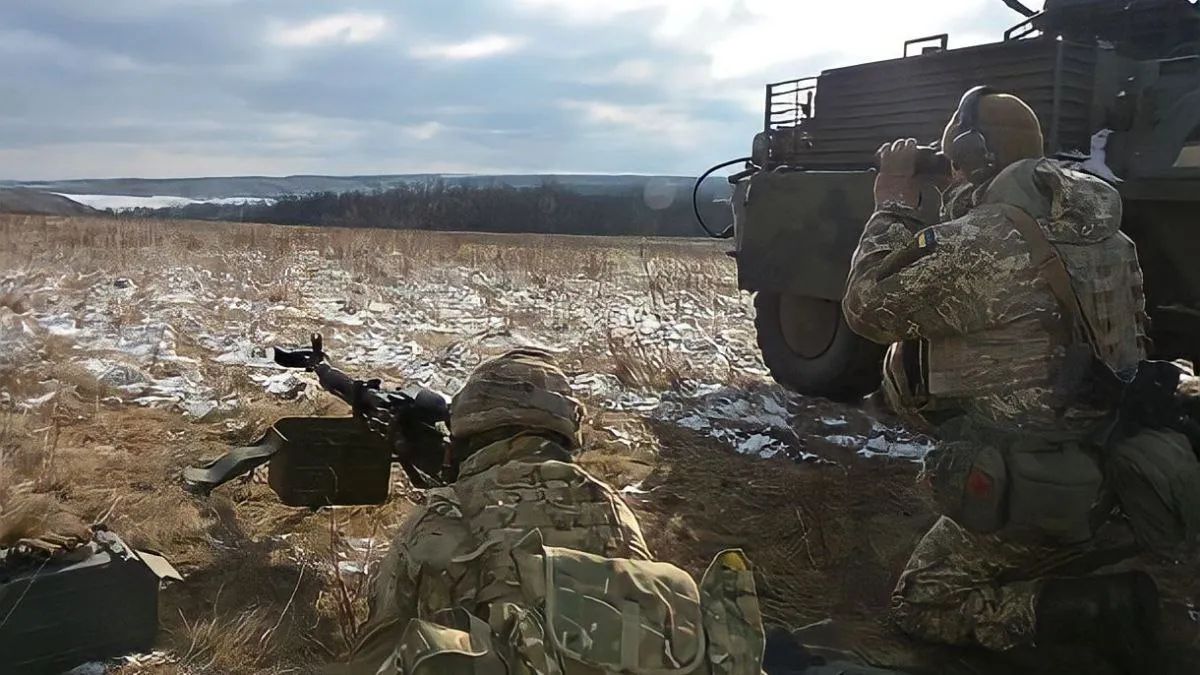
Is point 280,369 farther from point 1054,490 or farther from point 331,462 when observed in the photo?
point 1054,490

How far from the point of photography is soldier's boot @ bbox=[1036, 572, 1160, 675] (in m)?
2.67

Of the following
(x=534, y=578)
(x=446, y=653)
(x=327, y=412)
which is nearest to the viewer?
(x=446, y=653)

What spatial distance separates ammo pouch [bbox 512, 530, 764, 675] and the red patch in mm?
1546

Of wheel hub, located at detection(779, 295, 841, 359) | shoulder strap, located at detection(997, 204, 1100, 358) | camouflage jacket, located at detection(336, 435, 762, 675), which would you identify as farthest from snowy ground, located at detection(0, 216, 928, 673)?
shoulder strap, located at detection(997, 204, 1100, 358)

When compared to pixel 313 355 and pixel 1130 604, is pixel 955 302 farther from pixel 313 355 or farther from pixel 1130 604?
pixel 313 355

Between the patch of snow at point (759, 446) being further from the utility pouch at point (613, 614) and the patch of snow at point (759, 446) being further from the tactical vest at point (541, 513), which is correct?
the utility pouch at point (613, 614)

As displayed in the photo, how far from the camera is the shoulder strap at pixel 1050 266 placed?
2719mm

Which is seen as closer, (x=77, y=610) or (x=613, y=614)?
(x=613, y=614)

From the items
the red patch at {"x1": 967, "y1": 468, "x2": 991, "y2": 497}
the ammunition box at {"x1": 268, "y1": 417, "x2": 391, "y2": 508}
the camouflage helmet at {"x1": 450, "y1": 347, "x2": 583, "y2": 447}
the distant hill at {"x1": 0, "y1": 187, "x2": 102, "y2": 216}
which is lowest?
the ammunition box at {"x1": 268, "y1": 417, "x2": 391, "y2": 508}

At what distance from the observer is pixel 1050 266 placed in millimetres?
2723

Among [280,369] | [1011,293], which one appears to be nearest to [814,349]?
[280,369]

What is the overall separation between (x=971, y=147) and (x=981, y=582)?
1215 millimetres

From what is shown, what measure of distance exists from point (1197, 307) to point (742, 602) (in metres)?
3.68

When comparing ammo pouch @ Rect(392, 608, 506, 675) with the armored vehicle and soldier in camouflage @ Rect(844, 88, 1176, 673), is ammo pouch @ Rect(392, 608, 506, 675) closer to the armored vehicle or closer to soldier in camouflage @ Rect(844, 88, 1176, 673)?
soldier in camouflage @ Rect(844, 88, 1176, 673)
